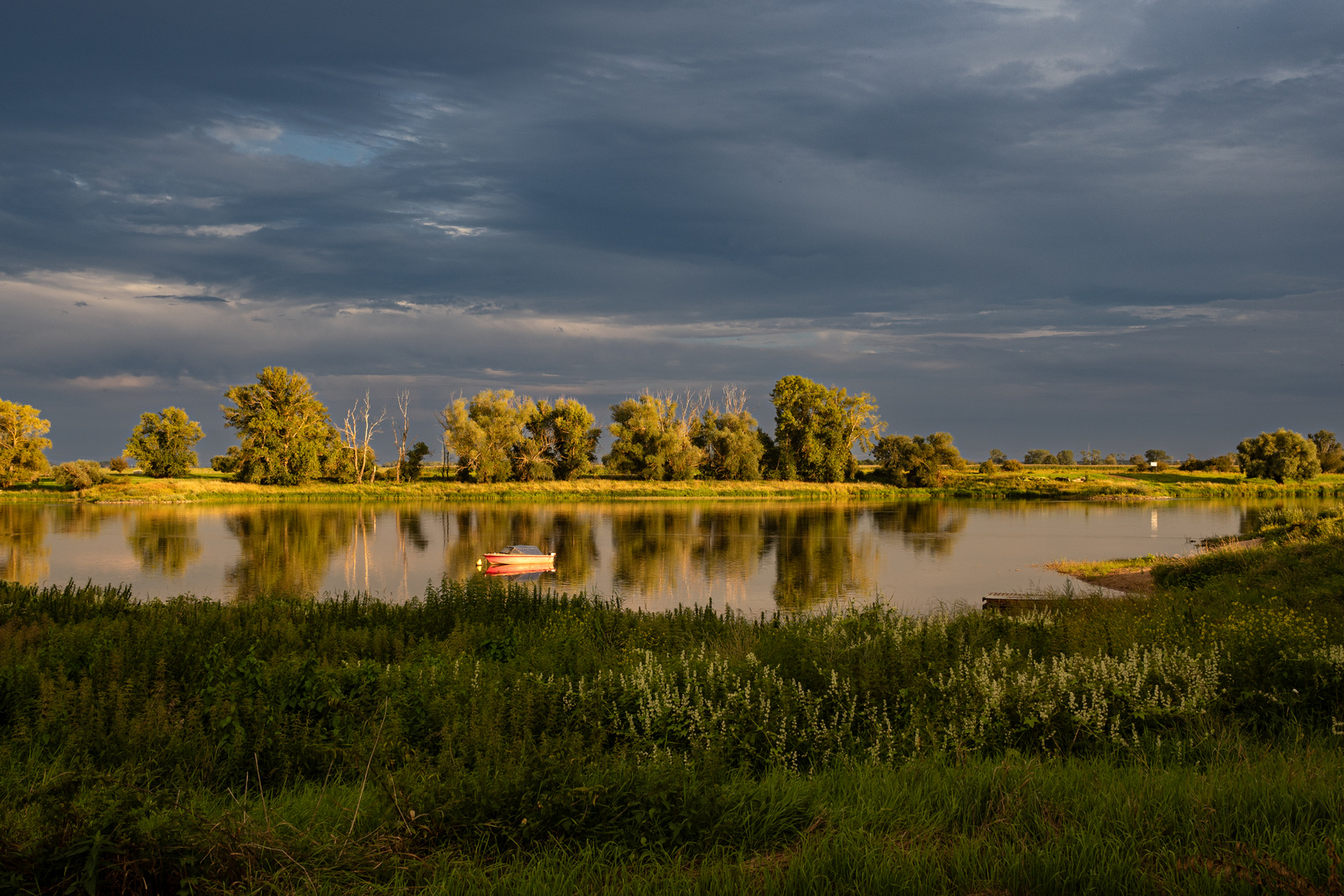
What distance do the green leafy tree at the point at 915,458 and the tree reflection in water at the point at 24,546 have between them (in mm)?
80308

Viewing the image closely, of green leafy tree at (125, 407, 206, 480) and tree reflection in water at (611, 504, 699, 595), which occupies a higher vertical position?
green leafy tree at (125, 407, 206, 480)

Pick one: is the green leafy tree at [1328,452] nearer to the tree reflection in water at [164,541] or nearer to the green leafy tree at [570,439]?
the green leafy tree at [570,439]

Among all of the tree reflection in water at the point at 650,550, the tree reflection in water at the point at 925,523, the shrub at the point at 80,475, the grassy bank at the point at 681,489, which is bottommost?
the tree reflection in water at the point at 925,523

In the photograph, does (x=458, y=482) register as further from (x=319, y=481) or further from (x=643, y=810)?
(x=643, y=810)

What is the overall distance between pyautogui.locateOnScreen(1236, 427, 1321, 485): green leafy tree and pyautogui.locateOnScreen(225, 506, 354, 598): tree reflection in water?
96.3 meters

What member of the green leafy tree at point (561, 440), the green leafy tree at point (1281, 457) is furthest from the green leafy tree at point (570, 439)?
the green leafy tree at point (1281, 457)

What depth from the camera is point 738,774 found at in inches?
210

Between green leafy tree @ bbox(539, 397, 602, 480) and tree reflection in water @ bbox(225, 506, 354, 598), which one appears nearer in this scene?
tree reflection in water @ bbox(225, 506, 354, 598)

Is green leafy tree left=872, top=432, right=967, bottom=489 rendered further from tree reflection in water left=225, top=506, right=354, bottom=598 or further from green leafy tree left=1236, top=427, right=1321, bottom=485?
tree reflection in water left=225, top=506, right=354, bottom=598

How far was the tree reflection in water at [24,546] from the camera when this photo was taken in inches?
1090

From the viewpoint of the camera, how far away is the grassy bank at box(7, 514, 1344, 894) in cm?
360

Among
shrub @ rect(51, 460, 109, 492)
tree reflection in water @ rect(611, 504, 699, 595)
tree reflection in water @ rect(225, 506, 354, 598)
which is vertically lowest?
tree reflection in water @ rect(611, 504, 699, 595)

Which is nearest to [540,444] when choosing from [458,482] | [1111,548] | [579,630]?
[458,482]

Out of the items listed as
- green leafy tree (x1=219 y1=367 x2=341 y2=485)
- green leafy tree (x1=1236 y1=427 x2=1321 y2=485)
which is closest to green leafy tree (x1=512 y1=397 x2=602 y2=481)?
green leafy tree (x1=219 y1=367 x2=341 y2=485)
